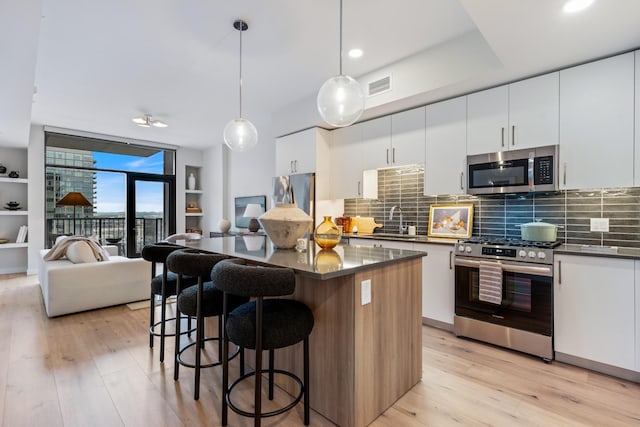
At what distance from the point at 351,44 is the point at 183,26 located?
1.46 m

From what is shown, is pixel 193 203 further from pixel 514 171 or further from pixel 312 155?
pixel 514 171

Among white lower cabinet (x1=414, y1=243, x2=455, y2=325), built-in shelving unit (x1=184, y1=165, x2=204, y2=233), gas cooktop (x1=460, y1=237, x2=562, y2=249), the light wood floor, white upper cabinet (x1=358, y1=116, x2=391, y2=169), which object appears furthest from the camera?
built-in shelving unit (x1=184, y1=165, x2=204, y2=233)

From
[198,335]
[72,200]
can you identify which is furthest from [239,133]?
[72,200]

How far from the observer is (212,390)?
7.02 feet

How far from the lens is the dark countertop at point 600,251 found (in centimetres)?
225

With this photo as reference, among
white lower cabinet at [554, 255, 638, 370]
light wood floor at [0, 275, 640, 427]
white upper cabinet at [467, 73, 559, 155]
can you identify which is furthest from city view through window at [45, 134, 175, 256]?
white lower cabinet at [554, 255, 638, 370]

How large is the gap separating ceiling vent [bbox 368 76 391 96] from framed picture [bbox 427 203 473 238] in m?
1.45

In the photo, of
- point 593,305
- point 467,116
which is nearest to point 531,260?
point 593,305

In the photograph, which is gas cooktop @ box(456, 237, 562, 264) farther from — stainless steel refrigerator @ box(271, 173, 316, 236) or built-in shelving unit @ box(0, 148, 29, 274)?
built-in shelving unit @ box(0, 148, 29, 274)

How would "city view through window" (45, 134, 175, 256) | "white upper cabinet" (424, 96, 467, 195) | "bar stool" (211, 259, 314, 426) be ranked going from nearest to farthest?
"bar stool" (211, 259, 314, 426)
"white upper cabinet" (424, 96, 467, 195)
"city view through window" (45, 134, 175, 256)

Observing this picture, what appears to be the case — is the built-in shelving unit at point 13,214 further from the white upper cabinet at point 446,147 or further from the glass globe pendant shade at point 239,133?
the white upper cabinet at point 446,147

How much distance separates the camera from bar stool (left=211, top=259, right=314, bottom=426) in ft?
4.93

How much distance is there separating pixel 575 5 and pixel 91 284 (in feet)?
16.6

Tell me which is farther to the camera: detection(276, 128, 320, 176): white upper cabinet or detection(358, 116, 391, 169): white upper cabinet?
detection(276, 128, 320, 176): white upper cabinet
